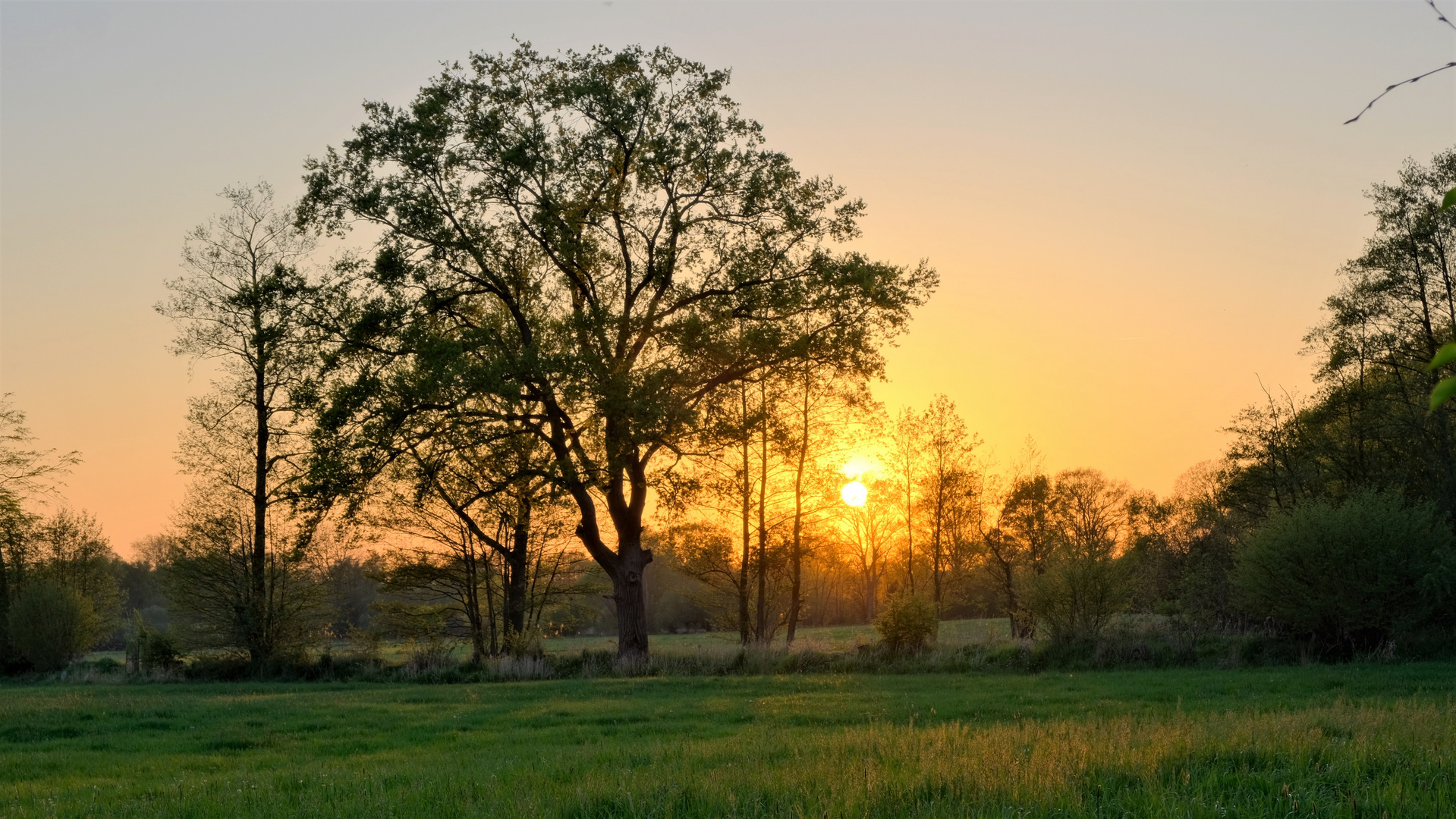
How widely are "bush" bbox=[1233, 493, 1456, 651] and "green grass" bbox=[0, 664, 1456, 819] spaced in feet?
14.9

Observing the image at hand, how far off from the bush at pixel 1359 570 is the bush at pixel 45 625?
131ft

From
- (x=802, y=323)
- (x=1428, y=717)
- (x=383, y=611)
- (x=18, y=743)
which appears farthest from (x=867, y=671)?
(x=383, y=611)

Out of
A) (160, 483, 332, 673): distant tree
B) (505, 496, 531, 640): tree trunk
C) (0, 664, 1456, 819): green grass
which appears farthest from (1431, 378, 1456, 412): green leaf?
(505, 496, 531, 640): tree trunk

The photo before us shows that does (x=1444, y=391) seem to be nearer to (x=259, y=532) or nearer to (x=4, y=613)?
(x=259, y=532)

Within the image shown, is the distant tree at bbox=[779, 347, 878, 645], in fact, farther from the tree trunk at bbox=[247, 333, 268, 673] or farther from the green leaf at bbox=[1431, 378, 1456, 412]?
the green leaf at bbox=[1431, 378, 1456, 412]

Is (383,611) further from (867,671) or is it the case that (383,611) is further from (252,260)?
(867,671)

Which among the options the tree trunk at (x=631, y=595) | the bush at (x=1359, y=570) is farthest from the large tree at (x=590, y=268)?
the bush at (x=1359, y=570)

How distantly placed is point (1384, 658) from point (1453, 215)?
49.8 ft

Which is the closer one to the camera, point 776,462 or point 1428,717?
point 1428,717

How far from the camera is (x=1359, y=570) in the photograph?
23.4 meters

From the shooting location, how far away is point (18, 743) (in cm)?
1355

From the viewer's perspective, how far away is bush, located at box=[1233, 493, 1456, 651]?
23062 mm

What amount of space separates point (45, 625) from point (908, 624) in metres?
31.2

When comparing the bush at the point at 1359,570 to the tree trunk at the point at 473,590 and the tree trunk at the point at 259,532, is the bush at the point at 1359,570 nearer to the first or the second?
the tree trunk at the point at 473,590
